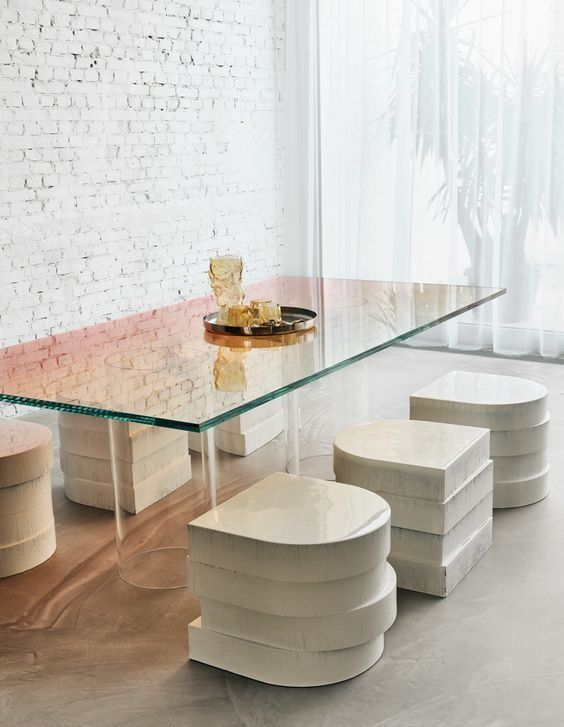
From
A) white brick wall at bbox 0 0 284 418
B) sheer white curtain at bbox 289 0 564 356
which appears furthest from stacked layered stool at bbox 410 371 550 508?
sheer white curtain at bbox 289 0 564 356

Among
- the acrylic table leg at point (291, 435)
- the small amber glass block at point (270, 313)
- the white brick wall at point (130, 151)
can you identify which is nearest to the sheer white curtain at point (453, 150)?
the white brick wall at point (130, 151)

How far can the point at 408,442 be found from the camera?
2566mm

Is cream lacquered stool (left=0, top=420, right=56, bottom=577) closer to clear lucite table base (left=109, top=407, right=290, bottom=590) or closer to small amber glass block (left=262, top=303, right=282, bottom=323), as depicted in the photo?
clear lucite table base (left=109, top=407, right=290, bottom=590)

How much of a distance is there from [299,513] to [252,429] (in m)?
0.94

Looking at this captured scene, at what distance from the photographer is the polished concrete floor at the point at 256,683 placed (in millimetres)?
1940

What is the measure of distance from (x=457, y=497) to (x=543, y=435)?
0.69m

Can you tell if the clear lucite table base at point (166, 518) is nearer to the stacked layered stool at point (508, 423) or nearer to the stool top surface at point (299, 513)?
the stool top surface at point (299, 513)

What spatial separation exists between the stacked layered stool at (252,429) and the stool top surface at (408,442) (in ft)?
1.21

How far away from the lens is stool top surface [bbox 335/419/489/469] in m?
2.44

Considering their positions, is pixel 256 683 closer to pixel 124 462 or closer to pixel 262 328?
pixel 124 462

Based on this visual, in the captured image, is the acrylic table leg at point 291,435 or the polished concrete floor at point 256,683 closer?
the polished concrete floor at point 256,683

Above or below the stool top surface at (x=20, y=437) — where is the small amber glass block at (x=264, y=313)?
above

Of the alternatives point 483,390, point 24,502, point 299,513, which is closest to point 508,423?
point 483,390

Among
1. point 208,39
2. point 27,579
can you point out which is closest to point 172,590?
point 27,579
